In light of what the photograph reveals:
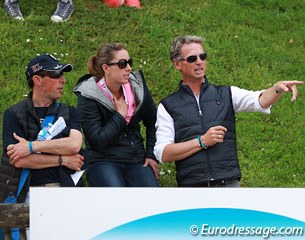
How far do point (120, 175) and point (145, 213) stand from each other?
54.8 inches

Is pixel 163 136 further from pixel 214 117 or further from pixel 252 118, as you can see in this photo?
pixel 252 118

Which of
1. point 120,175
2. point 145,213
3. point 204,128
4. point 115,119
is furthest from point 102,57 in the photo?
point 145,213

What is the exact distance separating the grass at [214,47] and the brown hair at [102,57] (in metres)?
1.35

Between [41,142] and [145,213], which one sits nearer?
[145,213]

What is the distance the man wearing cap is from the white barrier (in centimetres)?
94

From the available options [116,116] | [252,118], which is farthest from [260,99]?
[252,118]

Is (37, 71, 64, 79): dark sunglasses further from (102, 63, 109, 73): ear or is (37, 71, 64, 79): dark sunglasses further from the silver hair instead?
the silver hair

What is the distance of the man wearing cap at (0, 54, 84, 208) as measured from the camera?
4969mm

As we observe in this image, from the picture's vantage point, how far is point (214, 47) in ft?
27.9

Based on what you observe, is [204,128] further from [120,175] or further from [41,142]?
[41,142]

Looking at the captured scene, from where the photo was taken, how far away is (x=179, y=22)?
29.5 feet

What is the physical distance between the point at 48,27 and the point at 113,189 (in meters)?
4.77

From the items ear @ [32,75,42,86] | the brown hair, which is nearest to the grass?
the brown hair

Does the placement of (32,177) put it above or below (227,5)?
below
